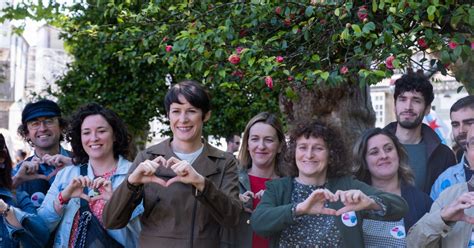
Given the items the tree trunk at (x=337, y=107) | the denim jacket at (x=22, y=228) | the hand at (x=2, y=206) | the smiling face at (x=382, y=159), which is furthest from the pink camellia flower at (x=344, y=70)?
the tree trunk at (x=337, y=107)

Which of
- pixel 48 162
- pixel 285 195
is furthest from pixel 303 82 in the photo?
pixel 48 162

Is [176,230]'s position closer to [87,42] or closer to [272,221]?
[272,221]

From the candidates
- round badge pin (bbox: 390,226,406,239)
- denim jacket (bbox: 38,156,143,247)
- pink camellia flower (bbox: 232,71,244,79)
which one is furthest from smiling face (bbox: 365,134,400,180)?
denim jacket (bbox: 38,156,143,247)

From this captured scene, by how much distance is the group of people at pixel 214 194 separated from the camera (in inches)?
166

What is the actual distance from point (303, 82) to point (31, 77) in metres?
30.3

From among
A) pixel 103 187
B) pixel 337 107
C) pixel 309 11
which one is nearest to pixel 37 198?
pixel 103 187

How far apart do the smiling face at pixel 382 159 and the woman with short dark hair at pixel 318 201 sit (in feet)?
1.42

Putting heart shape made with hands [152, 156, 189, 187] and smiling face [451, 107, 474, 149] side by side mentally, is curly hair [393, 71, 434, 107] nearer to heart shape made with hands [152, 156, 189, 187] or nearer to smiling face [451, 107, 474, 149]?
smiling face [451, 107, 474, 149]

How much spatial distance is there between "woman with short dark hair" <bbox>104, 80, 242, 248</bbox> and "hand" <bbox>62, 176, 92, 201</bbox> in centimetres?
30

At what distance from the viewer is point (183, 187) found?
4488 mm

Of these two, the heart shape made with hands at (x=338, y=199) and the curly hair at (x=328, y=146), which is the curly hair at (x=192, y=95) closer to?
the curly hair at (x=328, y=146)

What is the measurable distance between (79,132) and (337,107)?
12.0 feet

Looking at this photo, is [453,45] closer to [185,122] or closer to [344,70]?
[344,70]

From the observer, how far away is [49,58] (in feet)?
114
